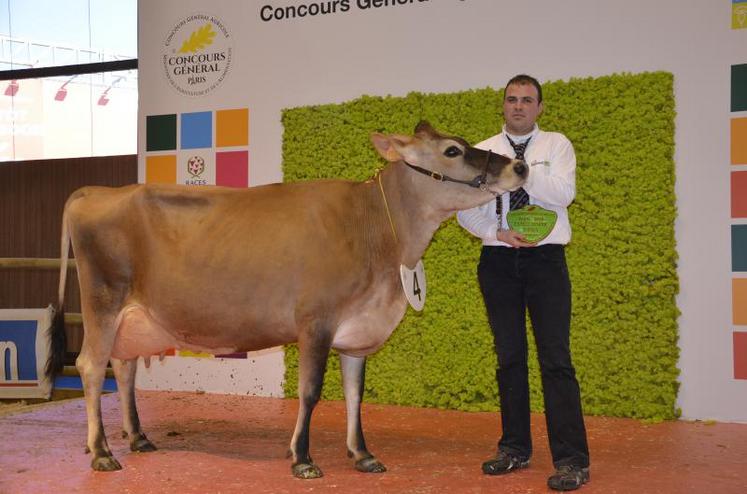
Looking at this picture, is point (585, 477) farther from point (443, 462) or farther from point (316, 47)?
point (316, 47)

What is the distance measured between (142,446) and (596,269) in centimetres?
336

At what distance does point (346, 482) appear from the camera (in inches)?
168

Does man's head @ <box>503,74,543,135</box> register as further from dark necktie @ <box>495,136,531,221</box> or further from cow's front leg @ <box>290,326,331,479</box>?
cow's front leg @ <box>290,326,331,479</box>

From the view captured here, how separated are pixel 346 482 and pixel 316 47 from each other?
13.8ft

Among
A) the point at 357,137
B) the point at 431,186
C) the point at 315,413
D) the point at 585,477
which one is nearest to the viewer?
the point at 585,477

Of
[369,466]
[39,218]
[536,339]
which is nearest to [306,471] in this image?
[369,466]

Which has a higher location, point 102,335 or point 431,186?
point 431,186

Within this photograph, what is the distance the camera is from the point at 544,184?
4.16 meters

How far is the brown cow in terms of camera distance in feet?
14.5

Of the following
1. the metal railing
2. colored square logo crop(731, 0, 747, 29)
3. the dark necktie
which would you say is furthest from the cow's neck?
the metal railing

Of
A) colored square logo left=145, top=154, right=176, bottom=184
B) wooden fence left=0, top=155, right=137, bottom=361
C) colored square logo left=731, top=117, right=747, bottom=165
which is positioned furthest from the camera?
wooden fence left=0, top=155, right=137, bottom=361

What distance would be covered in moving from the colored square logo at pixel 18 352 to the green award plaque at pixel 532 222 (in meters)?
5.25

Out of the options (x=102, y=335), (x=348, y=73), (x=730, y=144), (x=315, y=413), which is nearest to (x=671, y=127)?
(x=730, y=144)

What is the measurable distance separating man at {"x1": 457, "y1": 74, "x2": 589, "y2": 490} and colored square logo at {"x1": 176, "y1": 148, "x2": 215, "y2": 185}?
3685 mm
